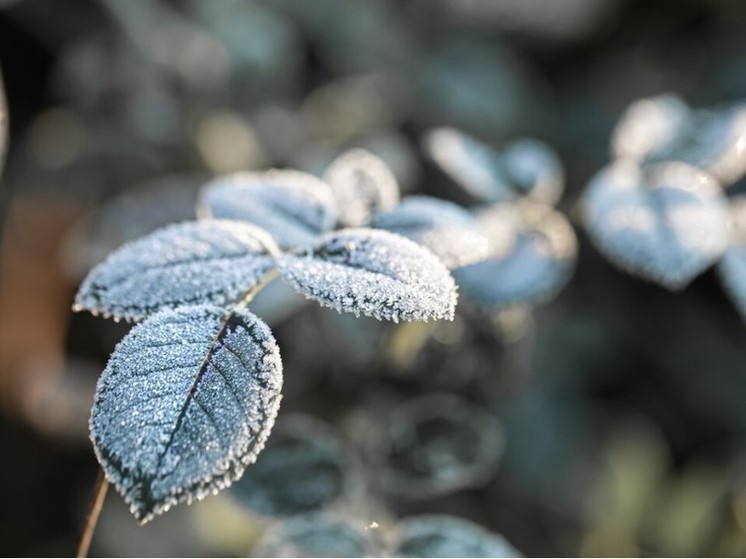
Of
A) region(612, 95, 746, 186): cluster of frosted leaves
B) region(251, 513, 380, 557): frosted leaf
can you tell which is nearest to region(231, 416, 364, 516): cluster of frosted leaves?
region(251, 513, 380, 557): frosted leaf

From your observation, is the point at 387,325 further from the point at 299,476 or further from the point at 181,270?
the point at 181,270

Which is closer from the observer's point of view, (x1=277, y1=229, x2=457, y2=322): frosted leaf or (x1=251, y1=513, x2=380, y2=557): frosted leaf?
(x1=277, y1=229, x2=457, y2=322): frosted leaf

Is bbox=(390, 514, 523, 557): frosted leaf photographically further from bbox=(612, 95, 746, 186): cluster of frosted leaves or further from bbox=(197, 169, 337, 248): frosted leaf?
bbox=(612, 95, 746, 186): cluster of frosted leaves

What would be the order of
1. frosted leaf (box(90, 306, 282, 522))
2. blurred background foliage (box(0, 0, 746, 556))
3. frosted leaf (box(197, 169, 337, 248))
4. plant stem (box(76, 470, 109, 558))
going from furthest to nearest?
blurred background foliage (box(0, 0, 746, 556)) → frosted leaf (box(197, 169, 337, 248)) → plant stem (box(76, 470, 109, 558)) → frosted leaf (box(90, 306, 282, 522))

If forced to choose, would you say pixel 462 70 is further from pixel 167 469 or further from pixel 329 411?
pixel 167 469

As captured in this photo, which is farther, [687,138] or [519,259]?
[687,138]

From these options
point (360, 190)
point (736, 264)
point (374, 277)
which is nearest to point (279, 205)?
point (360, 190)
